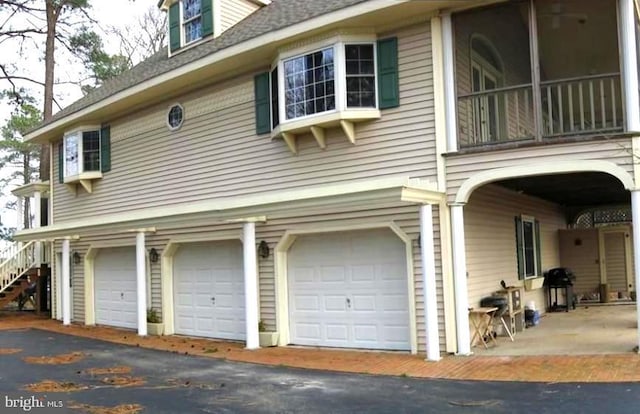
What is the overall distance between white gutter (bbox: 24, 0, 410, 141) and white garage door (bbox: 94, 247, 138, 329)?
11.4ft

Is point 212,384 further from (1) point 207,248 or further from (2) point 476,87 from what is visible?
A: (2) point 476,87

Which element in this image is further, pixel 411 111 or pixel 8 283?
pixel 8 283

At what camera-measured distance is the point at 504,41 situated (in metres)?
11.4

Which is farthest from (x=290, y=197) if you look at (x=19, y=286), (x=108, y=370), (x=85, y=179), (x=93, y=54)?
(x=93, y=54)

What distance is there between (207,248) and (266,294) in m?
2.01

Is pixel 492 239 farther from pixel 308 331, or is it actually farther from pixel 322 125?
pixel 322 125

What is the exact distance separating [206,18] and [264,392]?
9.41m

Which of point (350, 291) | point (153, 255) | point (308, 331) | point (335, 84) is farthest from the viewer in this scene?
point (153, 255)

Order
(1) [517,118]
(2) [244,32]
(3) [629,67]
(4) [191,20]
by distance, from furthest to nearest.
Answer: (4) [191,20] < (2) [244,32] < (1) [517,118] < (3) [629,67]

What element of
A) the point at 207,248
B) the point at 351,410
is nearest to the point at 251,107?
the point at 207,248

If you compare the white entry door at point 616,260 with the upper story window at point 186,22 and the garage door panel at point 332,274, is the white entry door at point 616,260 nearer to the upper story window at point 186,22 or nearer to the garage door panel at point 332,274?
the garage door panel at point 332,274

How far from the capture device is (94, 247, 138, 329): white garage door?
14336 millimetres

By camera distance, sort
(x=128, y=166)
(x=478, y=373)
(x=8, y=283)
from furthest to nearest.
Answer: (x=8, y=283)
(x=128, y=166)
(x=478, y=373)

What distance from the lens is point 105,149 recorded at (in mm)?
15023
